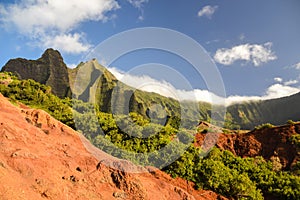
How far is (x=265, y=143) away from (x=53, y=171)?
3767 cm

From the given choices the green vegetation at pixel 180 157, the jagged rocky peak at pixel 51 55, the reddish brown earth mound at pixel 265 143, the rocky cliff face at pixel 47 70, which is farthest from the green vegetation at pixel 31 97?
the jagged rocky peak at pixel 51 55

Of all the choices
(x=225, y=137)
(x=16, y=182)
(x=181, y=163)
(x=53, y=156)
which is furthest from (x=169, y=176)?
(x=225, y=137)

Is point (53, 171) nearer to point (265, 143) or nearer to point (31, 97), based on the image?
point (31, 97)

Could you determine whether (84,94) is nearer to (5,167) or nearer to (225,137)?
(225,137)

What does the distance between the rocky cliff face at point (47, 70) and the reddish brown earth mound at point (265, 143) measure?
2525 inches

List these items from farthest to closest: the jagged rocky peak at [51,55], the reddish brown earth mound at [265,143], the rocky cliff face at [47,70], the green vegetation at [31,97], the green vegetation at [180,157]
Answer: the jagged rocky peak at [51,55] < the rocky cliff face at [47,70] < the reddish brown earth mound at [265,143] < the green vegetation at [31,97] < the green vegetation at [180,157]

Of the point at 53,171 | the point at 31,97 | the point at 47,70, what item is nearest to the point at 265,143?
the point at 31,97

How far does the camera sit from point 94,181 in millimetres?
13484

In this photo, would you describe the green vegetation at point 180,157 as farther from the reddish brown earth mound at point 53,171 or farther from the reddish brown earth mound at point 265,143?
the reddish brown earth mound at point 265,143

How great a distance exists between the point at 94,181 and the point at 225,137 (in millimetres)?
35598

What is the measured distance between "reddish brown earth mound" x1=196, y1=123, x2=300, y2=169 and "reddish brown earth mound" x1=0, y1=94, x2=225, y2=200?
2583cm

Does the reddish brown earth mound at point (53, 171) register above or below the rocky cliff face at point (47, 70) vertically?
below

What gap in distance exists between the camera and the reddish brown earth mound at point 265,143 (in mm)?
40281

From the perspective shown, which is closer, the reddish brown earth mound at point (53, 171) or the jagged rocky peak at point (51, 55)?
the reddish brown earth mound at point (53, 171)
